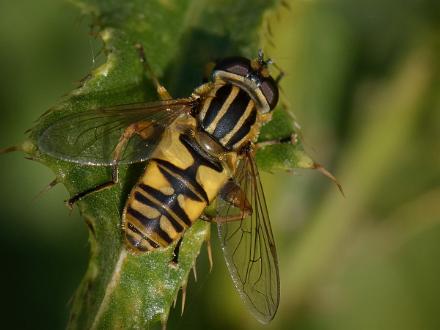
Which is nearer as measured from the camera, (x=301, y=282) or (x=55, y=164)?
(x=55, y=164)

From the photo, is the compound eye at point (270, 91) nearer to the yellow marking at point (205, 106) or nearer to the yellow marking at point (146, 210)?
the yellow marking at point (205, 106)

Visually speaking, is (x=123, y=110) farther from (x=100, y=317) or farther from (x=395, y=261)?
(x=395, y=261)

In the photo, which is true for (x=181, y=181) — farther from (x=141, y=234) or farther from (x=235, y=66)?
(x=235, y=66)

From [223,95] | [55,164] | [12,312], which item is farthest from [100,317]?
[12,312]

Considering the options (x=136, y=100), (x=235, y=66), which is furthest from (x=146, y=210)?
(x=235, y=66)

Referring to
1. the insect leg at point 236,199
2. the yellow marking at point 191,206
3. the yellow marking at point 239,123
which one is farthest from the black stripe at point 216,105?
the yellow marking at point 191,206
